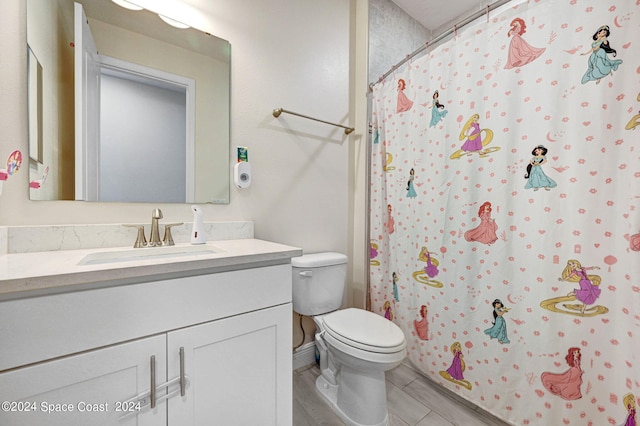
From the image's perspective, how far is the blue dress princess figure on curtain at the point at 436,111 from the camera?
1.40m

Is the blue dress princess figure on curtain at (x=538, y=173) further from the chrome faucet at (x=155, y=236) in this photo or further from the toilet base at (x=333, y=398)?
the chrome faucet at (x=155, y=236)

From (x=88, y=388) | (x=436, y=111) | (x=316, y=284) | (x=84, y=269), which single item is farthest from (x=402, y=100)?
(x=88, y=388)

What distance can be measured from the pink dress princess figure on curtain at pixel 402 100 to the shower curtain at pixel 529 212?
1cm

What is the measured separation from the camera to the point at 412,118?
1564 mm

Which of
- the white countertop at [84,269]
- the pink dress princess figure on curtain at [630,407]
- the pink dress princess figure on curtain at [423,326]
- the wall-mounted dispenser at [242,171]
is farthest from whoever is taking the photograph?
the pink dress princess figure on curtain at [423,326]

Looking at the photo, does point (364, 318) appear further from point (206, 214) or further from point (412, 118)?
point (412, 118)

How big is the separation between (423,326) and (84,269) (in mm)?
1564

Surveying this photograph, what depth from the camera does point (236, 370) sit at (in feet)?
2.84

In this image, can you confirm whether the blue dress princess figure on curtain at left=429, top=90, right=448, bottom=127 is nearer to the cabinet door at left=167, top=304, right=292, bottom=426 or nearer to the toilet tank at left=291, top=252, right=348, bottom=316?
the toilet tank at left=291, top=252, right=348, bottom=316

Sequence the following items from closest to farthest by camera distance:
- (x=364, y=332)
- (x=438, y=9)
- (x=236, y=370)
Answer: (x=236, y=370)
(x=364, y=332)
(x=438, y=9)

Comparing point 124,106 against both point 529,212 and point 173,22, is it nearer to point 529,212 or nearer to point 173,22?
point 173,22

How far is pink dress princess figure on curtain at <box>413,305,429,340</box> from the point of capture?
1.50 m

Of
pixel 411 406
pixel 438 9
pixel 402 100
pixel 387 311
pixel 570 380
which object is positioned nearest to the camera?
pixel 570 380

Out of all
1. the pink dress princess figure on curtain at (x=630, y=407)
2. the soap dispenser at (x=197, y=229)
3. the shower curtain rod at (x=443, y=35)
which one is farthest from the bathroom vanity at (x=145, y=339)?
the shower curtain rod at (x=443, y=35)
